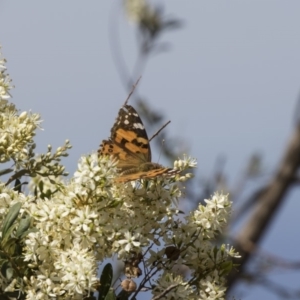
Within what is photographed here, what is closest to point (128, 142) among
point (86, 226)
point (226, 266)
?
point (226, 266)

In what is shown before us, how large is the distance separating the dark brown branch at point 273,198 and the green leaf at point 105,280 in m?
1.49

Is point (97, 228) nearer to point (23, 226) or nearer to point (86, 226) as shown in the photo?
point (86, 226)

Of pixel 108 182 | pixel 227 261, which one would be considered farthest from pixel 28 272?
pixel 227 261

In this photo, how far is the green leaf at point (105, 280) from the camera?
7.20 feet

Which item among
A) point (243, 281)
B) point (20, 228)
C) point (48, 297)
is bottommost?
point (48, 297)

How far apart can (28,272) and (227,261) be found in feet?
1.77

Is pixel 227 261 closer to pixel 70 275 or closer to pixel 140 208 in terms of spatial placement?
pixel 140 208

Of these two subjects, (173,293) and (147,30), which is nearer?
(173,293)

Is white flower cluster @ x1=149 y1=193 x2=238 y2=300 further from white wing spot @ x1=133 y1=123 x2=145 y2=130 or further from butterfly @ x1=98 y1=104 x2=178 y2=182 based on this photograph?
Answer: white wing spot @ x1=133 y1=123 x2=145 y2=130

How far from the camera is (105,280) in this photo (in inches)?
87.3

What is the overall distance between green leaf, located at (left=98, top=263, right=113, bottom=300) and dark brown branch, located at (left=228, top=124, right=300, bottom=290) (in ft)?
4.89

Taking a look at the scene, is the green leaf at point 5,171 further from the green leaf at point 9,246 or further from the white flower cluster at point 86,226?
the green leaf at point 9,246

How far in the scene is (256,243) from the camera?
12.2ft

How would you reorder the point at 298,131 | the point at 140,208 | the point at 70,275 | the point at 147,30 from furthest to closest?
1. the point at 147,30
2. the point at 298,131
3. the point at 140,208
4. the point at 70,275
